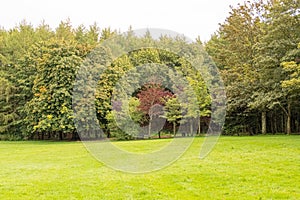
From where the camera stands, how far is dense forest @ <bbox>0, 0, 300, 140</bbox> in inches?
695

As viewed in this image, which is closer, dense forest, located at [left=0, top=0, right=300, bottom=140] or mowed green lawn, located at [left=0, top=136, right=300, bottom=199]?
mowed green lawn, located at [left=0, top=136, right=300, bottom=199]

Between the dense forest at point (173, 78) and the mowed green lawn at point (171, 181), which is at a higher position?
the dense forest at point (173, 78)

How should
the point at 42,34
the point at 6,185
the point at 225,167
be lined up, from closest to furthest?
the point at 6,185 < the point at 225,167 < the point at 42,34

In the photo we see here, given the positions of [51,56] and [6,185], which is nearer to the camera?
[6,185]

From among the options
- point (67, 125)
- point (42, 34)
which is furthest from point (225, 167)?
point (42, 34)

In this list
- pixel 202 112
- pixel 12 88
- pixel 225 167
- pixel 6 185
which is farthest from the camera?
pixel 12 88

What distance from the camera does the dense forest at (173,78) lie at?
17.7 metres

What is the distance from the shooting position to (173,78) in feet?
46.9

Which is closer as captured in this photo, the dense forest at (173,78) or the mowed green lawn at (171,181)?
the mowed green lawn at (171,181)

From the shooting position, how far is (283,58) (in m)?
16.3

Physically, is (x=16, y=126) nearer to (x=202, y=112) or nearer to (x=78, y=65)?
(x=78, y=65)

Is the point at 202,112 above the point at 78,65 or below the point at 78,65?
below

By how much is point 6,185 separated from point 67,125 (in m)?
16.3

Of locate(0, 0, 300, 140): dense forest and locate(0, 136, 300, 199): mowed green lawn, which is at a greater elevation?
locate(0, 0, 300, 140): dense forest
